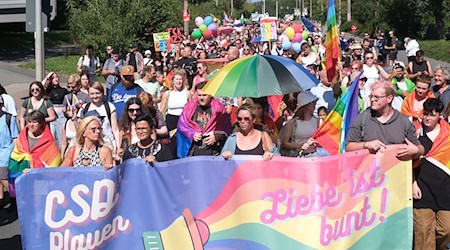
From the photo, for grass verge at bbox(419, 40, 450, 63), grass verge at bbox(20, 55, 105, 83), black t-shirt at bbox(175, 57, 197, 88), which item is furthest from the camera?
grass verge at bbox(419, 40, 450, 63)

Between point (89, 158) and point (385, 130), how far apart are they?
8.90 feet

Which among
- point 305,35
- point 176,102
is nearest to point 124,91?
point 176,102

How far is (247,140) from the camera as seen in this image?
6.27 m

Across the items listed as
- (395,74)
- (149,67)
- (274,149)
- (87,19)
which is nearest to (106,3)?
(87,19)

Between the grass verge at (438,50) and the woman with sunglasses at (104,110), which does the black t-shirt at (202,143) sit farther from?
the grass verge at (438,50)

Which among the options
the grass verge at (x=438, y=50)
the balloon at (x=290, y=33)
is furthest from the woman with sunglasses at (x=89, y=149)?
the grass verge at (x=438, y=50)

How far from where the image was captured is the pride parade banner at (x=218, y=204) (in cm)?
555

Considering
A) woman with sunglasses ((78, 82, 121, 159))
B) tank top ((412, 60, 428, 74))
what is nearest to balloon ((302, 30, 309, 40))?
tank top ((412, 60, 428, 74))

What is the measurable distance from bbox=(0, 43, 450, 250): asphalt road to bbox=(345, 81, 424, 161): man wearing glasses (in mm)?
3942

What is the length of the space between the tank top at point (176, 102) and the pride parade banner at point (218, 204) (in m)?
3.65

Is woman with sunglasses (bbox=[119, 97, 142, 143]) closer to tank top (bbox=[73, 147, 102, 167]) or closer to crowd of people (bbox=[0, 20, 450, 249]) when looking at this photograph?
crowd of people (bbox=[0, 20, 450, 249])

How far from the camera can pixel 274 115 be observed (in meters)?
9.13

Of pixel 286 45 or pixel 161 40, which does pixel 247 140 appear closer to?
pixel 161 40

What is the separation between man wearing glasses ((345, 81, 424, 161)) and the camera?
220 inches
